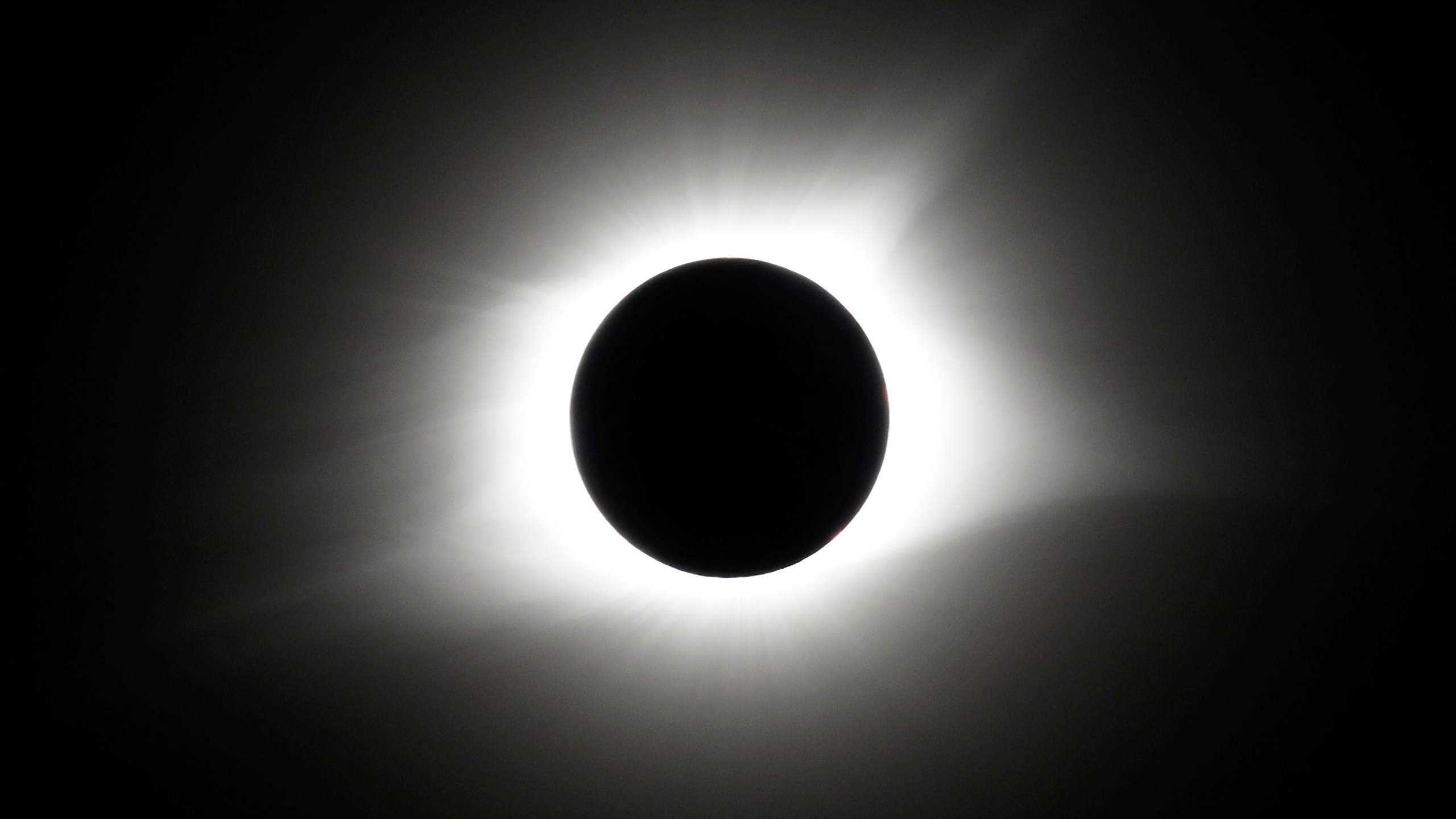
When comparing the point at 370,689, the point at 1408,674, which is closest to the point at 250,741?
the point at 370,689

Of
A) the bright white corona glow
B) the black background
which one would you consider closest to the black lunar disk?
the bright white corona glow

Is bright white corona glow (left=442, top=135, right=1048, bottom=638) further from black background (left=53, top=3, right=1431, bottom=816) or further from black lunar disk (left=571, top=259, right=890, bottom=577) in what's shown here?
black lunar disk (left=571, top=259, right=890, bottom=577)

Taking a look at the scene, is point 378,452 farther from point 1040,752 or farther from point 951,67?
point 1040,752

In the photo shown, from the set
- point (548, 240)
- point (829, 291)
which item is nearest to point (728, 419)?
point (829, 291)

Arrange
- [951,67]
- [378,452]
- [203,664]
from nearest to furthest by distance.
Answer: [951,67], [378,452], [203,664]

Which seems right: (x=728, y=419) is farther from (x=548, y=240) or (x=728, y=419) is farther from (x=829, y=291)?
(x=548, y=240)

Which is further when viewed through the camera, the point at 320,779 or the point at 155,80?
the point at 320,779
